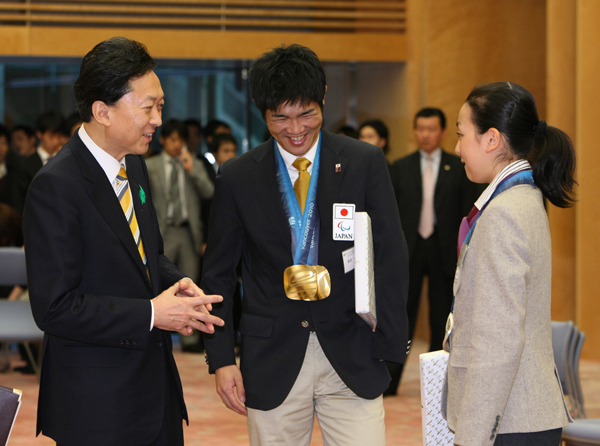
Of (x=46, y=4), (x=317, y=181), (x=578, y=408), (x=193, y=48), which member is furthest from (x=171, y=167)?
(x=317, y=181)

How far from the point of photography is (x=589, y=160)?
246 inches

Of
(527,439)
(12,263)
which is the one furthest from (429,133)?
(527,439)

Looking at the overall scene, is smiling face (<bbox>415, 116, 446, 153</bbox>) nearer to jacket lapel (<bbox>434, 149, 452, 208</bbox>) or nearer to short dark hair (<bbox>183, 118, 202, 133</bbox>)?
jacket lapel (<bbox>434, 149, 452, 208</bbox>)

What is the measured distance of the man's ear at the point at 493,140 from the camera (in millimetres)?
1992

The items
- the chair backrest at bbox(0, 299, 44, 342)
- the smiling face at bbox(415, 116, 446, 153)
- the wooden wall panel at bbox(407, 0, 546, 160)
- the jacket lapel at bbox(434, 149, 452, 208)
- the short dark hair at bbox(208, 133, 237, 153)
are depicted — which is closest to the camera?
the chair backrest at bbox(0, 299, 44, 342)

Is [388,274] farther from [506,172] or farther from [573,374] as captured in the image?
[573,374]

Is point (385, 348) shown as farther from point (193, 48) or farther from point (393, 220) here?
point (193, 48)

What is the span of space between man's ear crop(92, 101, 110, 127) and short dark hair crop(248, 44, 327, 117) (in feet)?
1.54

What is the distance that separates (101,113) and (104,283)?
48cm

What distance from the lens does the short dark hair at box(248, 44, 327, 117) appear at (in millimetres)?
2289

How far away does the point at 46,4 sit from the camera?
7.56 metres

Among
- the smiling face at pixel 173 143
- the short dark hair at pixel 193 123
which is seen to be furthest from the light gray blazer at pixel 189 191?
the short dark hair at pixel 193 123

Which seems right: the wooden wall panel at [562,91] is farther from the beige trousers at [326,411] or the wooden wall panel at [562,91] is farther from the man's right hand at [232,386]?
the man's right hand at [232,386]

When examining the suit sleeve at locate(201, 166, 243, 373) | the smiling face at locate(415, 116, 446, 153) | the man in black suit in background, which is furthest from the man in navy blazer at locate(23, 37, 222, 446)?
the smiling face at locate(415, 116, 446, 153)
